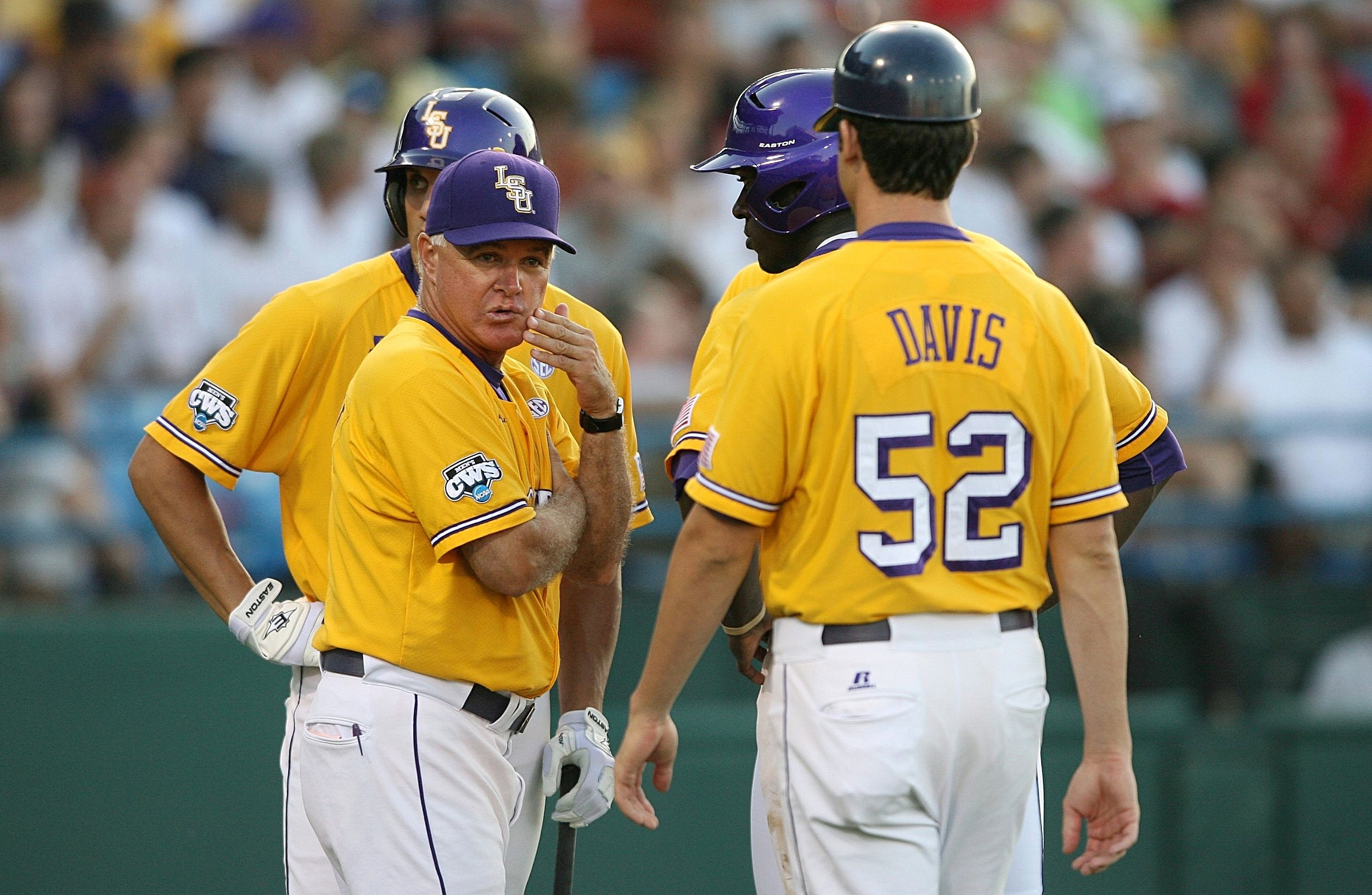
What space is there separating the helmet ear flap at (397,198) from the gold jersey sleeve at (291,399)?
16 cm

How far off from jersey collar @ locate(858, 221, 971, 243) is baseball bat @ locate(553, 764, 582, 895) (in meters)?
1.46

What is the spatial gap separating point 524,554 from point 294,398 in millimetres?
957

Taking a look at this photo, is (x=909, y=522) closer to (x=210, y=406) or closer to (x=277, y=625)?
(x=277, y=625)

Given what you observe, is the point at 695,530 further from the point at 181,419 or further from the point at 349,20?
the point at 349,20

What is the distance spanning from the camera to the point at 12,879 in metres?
5.60

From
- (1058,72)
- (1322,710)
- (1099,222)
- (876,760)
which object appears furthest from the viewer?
(1058,72)

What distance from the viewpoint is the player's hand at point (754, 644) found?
3.76m

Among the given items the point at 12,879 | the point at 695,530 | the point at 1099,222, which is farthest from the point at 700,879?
the point at 1099,222

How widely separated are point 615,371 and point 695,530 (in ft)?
3.54

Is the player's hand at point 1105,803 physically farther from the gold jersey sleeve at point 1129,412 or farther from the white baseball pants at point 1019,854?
the gold jersey sleeve at point 1129,412

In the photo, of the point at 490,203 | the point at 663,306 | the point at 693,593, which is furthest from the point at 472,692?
the point at 663,306

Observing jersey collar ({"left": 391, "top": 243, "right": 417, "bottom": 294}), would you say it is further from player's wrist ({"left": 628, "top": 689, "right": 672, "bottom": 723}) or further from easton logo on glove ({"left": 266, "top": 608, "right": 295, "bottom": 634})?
player's wrist ({"left": 628, "top": 689, "right": 672, "bottom": 723})

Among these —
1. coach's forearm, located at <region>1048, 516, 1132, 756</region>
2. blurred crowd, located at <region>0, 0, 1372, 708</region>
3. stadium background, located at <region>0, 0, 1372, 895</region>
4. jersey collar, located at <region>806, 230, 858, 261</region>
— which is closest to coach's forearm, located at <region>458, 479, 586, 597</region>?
jersey collar, located at <region>806, 230, 858, 261</region>

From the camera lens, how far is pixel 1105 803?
305 cm
